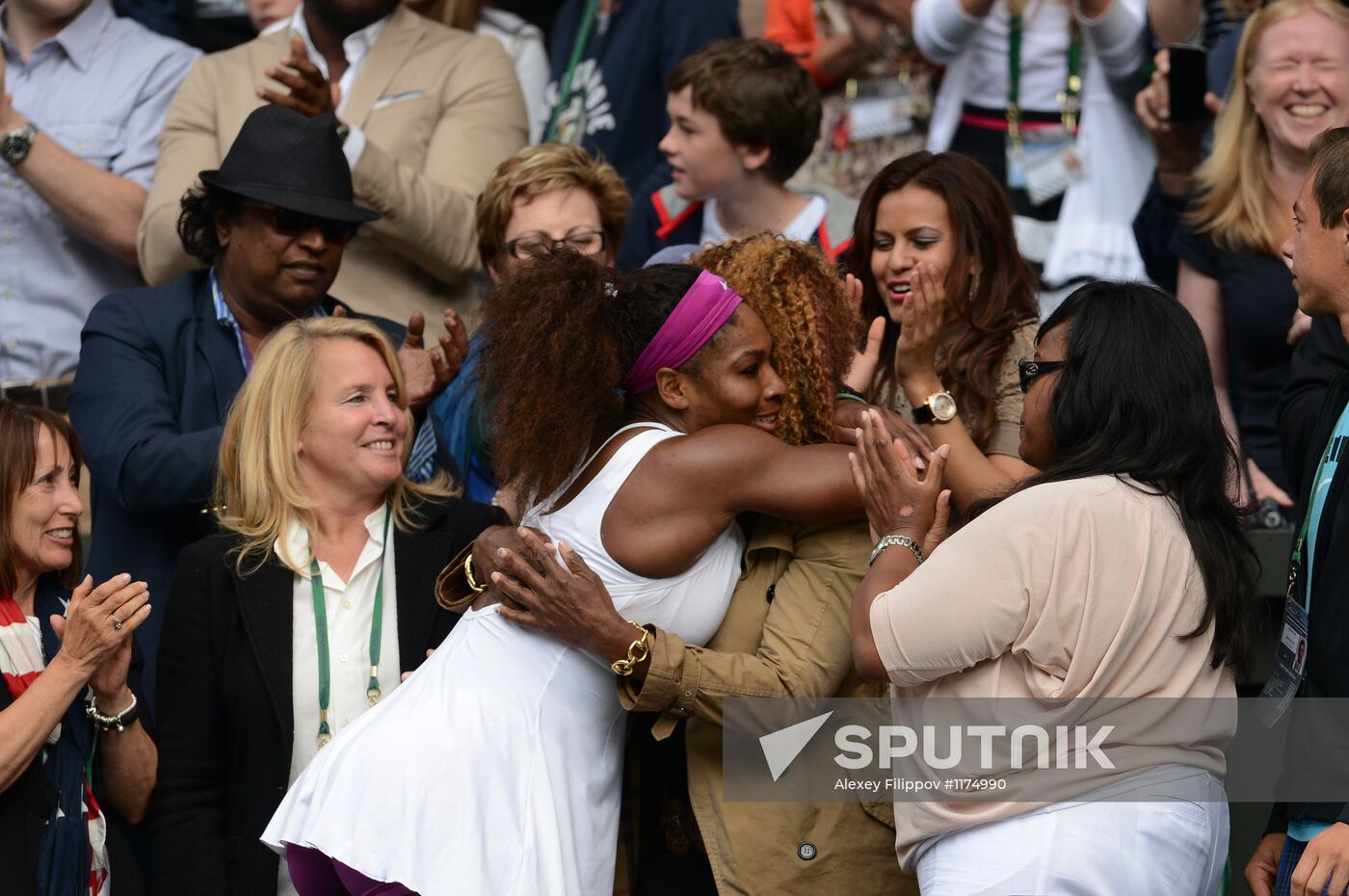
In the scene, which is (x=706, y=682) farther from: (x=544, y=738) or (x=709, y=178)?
(x=709, y=178)

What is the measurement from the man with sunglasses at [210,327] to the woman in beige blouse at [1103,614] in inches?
68.6

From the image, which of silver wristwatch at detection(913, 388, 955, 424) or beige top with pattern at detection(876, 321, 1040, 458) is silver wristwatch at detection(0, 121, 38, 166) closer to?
beige top with pattern at detection(876, 321, 1040, 458)

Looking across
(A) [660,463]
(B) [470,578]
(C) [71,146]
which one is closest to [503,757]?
(B) [470,578]

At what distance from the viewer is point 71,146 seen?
18.0 ft

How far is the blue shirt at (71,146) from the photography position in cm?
540

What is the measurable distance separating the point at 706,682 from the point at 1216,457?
1.06 meters

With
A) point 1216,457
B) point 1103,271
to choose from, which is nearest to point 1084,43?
point 1103,271

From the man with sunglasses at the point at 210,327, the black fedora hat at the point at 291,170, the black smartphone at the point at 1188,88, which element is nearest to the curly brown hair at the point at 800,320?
the man with sunglasses at the point at 210,327

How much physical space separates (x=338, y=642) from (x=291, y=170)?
4.74ft

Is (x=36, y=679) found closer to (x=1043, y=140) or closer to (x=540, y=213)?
(x=540, y=213)

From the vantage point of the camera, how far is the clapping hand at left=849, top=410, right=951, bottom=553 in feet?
10.4

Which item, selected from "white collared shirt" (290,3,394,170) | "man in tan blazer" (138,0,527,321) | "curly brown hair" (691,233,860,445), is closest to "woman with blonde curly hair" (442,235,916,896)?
"curly brown hair" (691,233,860,445)

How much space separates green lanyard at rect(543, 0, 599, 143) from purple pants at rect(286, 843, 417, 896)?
11.0 feet

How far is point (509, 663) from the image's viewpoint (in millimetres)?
3289
